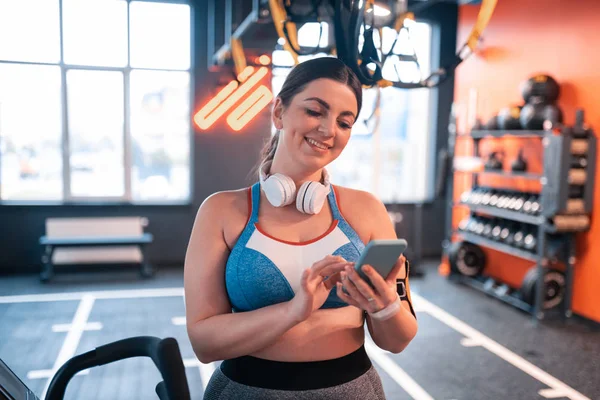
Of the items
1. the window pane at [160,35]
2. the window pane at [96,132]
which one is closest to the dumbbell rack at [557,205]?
the window pane at [160,35]

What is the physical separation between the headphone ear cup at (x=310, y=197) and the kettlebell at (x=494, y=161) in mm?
4612

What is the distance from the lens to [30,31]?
5.91 m

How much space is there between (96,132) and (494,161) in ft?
14.7

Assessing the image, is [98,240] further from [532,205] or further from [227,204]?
[227,204]

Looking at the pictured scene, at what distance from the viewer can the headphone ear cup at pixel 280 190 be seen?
1200 mm

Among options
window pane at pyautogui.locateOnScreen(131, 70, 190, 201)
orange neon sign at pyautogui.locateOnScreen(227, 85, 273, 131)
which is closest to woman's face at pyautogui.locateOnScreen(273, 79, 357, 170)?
orange neon sign at pyautogui.locateOnScreen(227, 85, 273, 131)

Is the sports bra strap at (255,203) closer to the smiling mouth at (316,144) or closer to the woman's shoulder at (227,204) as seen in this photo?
the woman's shoulder at (227,204)

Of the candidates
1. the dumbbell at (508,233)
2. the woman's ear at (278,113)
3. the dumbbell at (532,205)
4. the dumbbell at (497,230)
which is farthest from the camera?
the dumbbell at (497,230)

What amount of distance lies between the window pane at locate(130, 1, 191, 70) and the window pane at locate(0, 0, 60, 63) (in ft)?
2.81

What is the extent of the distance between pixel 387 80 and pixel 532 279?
3361 mm

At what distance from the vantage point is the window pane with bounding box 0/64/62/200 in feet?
19.5

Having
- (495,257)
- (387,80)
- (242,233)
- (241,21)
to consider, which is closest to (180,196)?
(241,21)

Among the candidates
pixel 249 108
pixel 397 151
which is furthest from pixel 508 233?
pixel 249 108

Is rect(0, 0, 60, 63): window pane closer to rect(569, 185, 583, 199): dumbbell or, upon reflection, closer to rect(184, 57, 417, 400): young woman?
rect(569, 185, 583, 199): dumbbell
